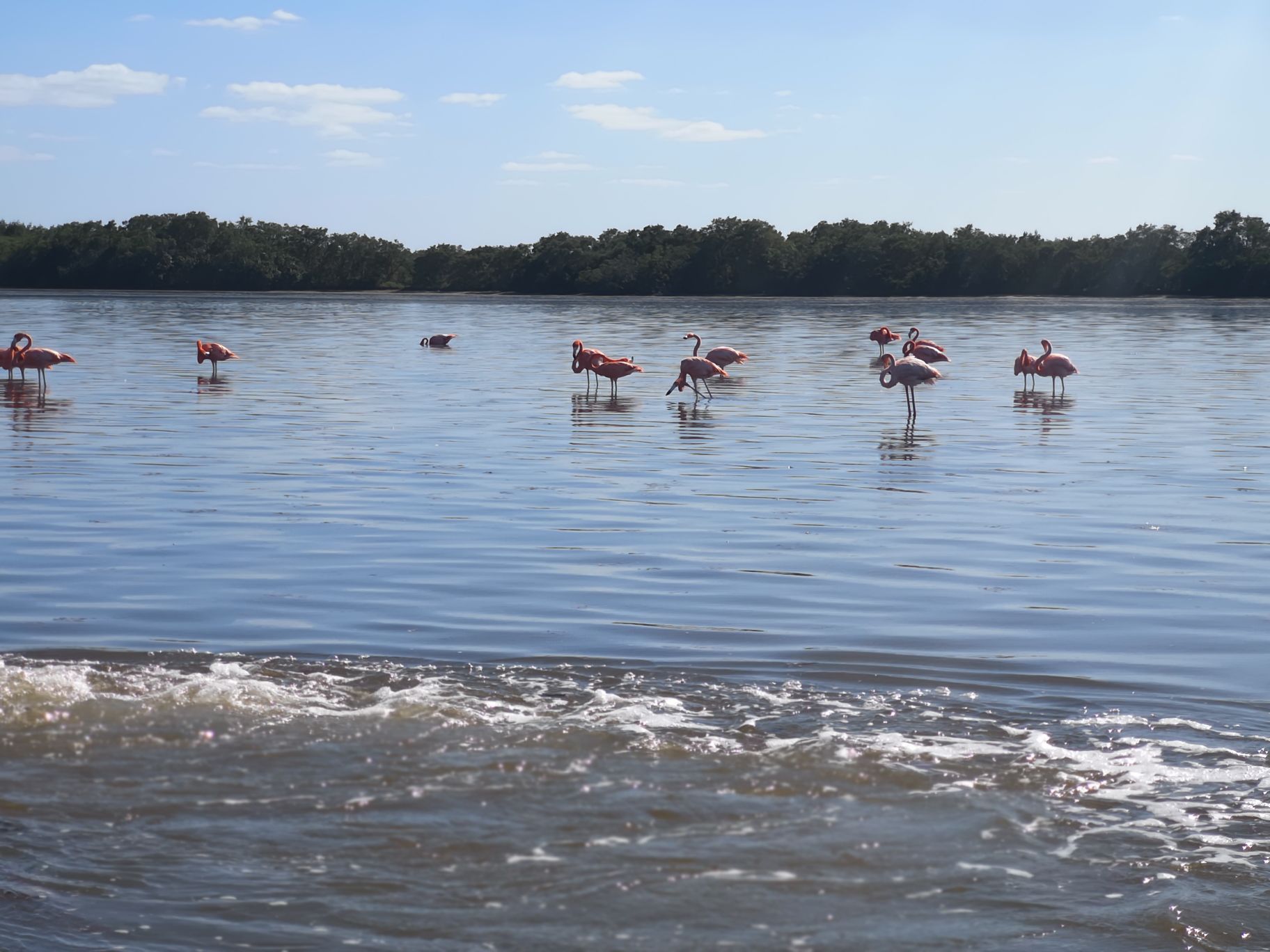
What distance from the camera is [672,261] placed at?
10950cm

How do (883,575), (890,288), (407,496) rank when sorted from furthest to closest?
(890,288) < (407,496) < (883,575)

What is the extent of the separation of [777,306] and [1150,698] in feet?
261

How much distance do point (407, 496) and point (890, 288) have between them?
3709 inches

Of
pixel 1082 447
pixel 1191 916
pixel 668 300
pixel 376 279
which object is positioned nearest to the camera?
pixel 1191 916

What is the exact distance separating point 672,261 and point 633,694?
103 metres

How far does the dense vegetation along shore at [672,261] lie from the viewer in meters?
97.7

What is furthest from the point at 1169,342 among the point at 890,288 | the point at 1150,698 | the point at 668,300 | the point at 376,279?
the point at 376,279

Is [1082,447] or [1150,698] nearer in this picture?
[1150,698]

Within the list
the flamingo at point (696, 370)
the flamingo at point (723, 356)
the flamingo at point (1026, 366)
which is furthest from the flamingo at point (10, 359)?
the flamingo at point (1026, 366)

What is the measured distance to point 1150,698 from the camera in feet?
24.4

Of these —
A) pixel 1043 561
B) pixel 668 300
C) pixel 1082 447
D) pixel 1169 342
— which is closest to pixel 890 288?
pixel 668 300

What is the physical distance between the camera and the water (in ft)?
16.6

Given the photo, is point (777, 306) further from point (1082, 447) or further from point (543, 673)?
point (543, 673)

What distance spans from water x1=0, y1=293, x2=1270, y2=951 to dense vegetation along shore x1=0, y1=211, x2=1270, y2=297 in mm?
84319
